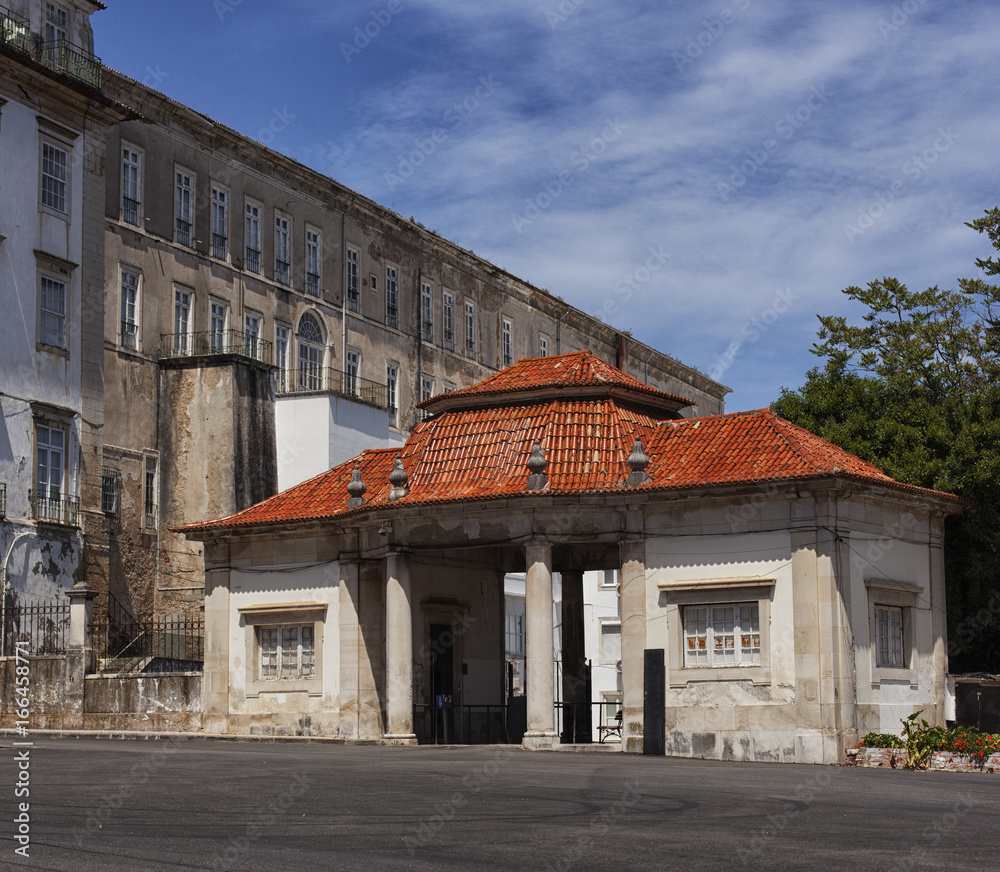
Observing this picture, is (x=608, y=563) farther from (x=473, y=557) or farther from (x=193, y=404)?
(x=193, y=404)

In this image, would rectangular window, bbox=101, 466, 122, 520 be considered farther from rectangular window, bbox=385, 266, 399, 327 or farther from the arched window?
rectangular window, bbox=385, 266, 399, 327

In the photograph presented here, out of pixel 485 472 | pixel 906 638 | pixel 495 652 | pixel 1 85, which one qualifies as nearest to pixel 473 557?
pixel 495 652

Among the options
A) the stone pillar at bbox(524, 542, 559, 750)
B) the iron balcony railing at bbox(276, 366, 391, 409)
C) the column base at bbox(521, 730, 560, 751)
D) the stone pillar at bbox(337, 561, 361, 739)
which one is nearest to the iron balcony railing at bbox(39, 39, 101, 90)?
the iron balcony railing at bbox(276, 366, 391, 409)

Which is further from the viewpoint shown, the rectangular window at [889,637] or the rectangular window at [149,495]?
the rectangular window at [149,495]

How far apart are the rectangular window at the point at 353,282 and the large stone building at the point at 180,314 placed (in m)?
0.07

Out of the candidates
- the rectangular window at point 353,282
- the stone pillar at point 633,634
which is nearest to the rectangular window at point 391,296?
the rectangular window at point 353,282

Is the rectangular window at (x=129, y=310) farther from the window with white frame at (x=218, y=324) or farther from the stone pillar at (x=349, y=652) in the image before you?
the stone pillar at (x=349, y=652)

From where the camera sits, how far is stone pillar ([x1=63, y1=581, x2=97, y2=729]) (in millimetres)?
33219

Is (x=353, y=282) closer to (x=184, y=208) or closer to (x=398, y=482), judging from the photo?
(x=184, y=208)

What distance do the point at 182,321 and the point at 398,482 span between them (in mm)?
18081

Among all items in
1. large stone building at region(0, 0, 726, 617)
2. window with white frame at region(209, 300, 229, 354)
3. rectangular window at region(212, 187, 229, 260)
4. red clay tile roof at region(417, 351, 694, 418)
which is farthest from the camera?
rectangular window at region(212, 187, 229, 260)

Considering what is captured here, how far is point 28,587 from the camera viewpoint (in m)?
37.3

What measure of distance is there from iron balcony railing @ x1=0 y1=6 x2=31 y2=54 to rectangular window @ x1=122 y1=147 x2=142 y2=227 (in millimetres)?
5771

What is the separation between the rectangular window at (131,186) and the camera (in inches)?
1754
